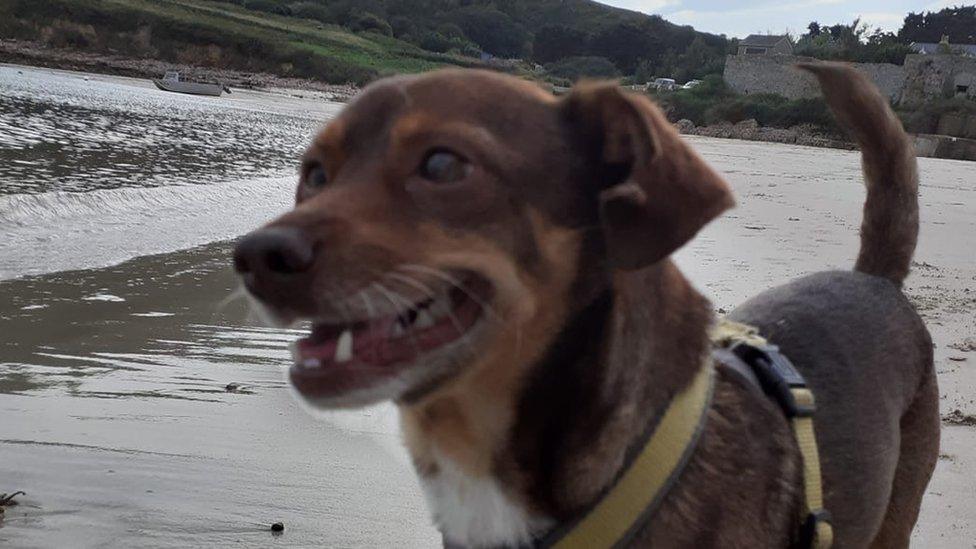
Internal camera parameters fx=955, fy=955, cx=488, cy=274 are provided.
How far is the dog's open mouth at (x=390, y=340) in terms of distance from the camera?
2.40m

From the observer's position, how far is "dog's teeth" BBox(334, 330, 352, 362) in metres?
2.47

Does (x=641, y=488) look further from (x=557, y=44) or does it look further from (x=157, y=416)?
(x=557, y=44)

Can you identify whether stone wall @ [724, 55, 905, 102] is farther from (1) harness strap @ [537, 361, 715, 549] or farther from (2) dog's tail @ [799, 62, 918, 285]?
(1) harness strap @ [537, 361, 715, 549]

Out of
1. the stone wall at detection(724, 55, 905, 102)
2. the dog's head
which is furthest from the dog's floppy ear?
the stone wall at detection(724, 55, 905, 102)

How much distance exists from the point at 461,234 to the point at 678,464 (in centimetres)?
82

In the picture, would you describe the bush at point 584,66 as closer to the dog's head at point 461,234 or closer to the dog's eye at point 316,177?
the dog's eye at point 316,177

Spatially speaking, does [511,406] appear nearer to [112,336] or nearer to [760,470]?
[760,470]

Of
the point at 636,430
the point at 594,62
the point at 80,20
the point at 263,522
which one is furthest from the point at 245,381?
the point at 594,62

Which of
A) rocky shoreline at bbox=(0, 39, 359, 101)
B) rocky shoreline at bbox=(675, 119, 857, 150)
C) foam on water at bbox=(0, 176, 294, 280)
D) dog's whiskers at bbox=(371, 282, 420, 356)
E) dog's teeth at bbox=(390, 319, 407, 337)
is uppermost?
dog's whiskers at bbox=(371, 282, 420, 356)

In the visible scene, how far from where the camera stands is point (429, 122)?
100.0 inches

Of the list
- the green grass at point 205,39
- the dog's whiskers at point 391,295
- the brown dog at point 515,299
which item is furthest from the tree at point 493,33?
the dog's whiskers at point 391,295

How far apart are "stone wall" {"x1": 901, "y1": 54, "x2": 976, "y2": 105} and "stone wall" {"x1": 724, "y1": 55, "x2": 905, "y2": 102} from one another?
737mm

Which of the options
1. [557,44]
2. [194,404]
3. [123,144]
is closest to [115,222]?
[194,404]

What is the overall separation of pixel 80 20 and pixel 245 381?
87.4 meters
